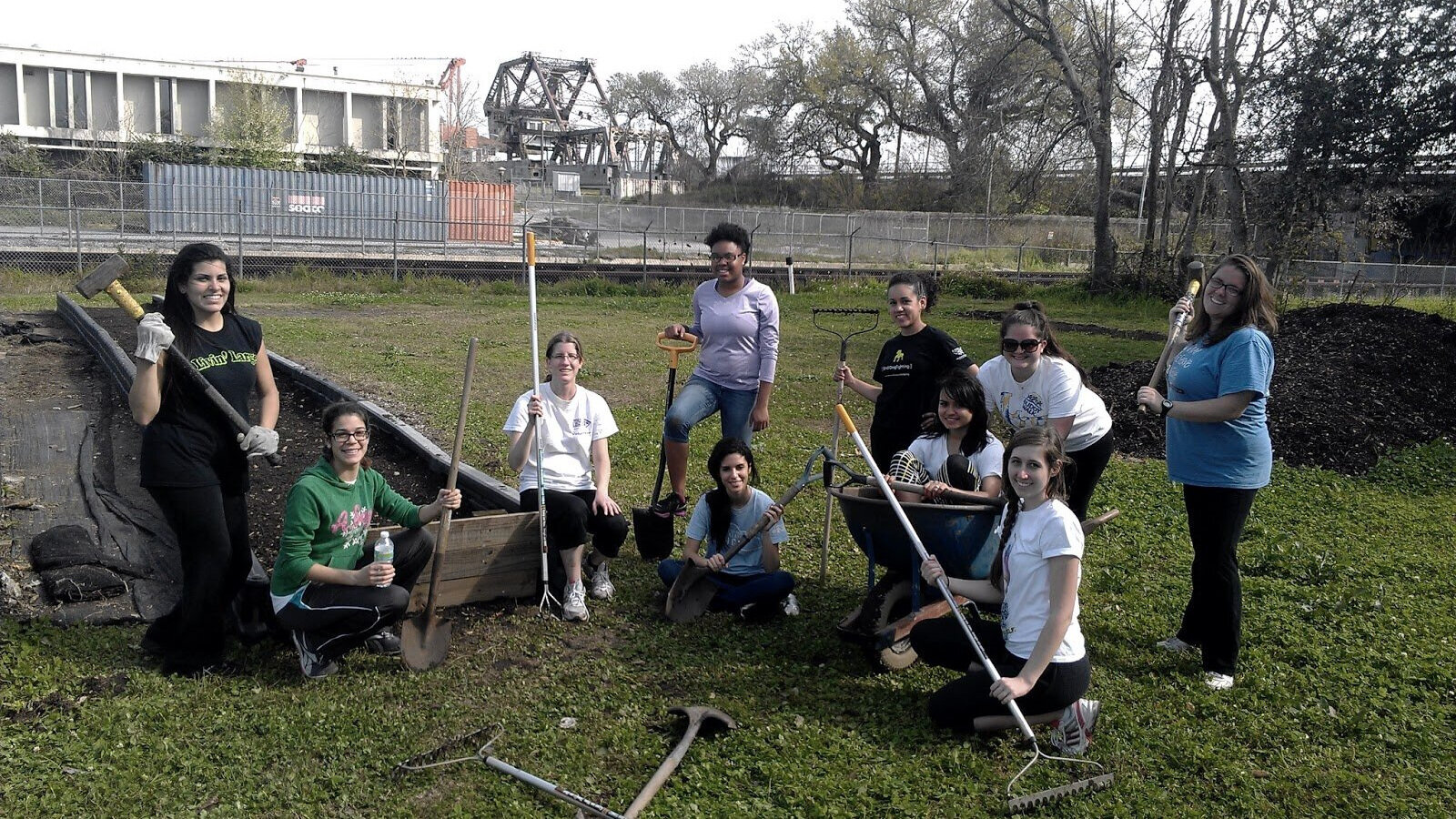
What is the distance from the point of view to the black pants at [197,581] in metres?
4.30

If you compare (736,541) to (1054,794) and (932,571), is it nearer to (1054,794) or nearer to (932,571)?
(932,571)

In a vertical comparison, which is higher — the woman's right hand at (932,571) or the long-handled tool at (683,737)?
the woman's right hand at (932,571)

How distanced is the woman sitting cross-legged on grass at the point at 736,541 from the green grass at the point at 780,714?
0.14 meters

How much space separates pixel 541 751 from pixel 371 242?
29.4m

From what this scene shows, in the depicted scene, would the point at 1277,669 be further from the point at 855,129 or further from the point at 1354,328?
the point at 855,129

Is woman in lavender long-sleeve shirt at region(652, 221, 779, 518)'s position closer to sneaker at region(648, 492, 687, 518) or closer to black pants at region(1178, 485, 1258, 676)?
sneaker at region(648, 492, 687, 518)

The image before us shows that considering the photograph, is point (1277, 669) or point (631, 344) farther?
point (631, 344)

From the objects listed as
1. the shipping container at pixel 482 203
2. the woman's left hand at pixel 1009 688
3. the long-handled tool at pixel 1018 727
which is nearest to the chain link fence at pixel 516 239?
the shipping container at pixel 482 203

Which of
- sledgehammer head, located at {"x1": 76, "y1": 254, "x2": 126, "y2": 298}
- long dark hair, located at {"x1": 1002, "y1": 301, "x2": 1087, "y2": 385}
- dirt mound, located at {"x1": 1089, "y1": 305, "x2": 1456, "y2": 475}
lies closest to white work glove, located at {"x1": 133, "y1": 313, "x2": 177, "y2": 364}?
sledgehammer head, located at {"x1": 76, "y1": 254, "x2": 126, "y2": 298}

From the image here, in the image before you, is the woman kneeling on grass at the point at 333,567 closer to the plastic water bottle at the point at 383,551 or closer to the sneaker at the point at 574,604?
the plastic water bottle at the point at 383,551

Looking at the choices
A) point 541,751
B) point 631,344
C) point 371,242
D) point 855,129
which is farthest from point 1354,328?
point 855,129

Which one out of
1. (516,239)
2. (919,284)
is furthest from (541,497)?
(516,239)

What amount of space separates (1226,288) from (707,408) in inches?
110

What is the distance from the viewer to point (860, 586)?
224 inches
